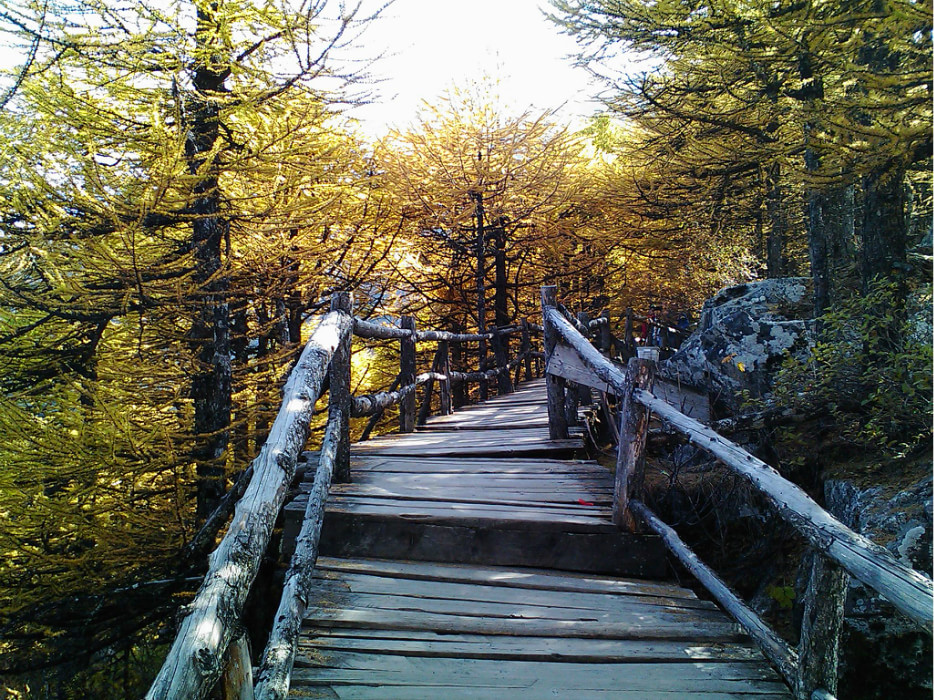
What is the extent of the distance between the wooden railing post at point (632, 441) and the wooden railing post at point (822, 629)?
1352 millimetres

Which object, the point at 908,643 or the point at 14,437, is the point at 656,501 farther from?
the point at 14,437

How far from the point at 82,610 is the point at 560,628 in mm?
5743

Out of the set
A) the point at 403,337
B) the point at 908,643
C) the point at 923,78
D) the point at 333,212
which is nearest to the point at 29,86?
the point at 333,212

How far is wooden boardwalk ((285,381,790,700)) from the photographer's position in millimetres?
2213

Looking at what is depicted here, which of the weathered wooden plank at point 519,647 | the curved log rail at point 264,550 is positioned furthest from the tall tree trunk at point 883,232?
the curved log rail at point 264,550

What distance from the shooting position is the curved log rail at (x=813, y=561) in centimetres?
163

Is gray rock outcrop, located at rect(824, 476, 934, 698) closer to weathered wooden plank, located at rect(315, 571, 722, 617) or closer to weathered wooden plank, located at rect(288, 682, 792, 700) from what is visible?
weathered wooden plank, located at rect(315, 571, 722, 617)

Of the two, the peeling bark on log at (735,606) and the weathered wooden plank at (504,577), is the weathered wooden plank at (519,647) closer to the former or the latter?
the peeling bark on log at (735,606)

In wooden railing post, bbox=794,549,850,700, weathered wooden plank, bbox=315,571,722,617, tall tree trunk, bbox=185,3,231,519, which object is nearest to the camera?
wooden railing post, bbox=794,549,850,700

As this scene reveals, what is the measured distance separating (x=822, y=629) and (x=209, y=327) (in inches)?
269

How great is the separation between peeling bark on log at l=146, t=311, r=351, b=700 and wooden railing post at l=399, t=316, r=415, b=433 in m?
3.55

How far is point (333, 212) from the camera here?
7.98m

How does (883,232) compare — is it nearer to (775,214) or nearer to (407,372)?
(775,214)

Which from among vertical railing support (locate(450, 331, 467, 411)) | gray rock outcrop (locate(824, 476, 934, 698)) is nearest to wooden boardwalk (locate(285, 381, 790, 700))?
gray rock outcrop (locate(824, 476, 934, 698))
